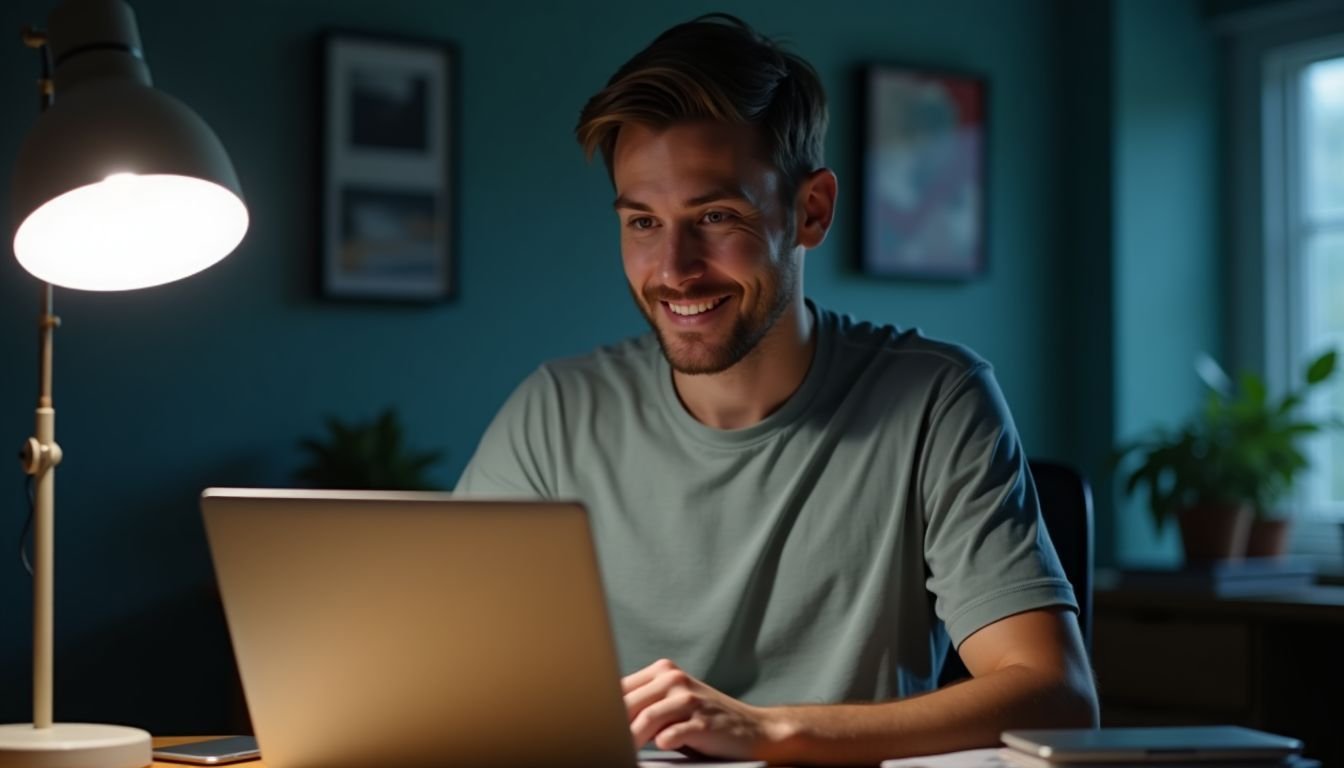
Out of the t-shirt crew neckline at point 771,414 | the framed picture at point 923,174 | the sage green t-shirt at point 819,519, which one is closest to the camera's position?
the sage green t-shirt at point 819,519

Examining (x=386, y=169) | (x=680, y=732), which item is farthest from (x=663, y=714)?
(x=386, y=169)

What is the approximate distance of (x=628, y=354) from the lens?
1846mm

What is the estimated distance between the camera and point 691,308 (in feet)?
5.40

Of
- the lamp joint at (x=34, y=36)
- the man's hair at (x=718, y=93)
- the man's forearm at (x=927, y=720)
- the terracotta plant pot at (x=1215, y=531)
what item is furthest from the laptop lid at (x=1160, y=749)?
the terracotta plant pot at (x=1215, y=531)

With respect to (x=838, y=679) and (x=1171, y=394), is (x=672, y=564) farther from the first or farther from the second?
(x=1171, y=394)

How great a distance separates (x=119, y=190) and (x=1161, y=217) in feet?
10.3

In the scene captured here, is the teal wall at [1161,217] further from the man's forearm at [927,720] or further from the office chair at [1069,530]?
the man's forearm at [927,720]

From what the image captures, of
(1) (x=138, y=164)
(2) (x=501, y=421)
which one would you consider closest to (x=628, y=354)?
(2) (x=501, y=421)

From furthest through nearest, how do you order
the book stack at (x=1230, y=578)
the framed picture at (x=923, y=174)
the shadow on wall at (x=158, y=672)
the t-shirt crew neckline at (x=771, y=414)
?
the framed picture at (x=923, y=174) < the book stack at (x=1230, y=578) < the shadow on wall at (x=158, y=672) < the t-shirt crew neckline at (x=771, y=414)

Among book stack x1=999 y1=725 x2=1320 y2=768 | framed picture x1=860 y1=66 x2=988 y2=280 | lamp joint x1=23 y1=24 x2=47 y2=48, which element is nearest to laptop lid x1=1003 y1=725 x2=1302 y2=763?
book stack x1=999 y1=725 x2=1320 y2=768

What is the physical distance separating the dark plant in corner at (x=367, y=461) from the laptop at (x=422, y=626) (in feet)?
6.20

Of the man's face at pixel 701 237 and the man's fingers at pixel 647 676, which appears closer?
the man's fingers at pixel 647 676

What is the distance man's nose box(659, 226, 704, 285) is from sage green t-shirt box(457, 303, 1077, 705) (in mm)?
181

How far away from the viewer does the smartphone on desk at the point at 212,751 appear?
1260 mm
